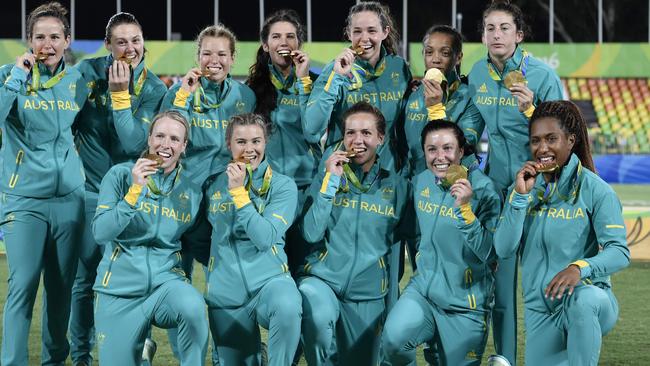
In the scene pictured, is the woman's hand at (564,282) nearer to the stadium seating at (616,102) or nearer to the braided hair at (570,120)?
the braided hair at (570,120)

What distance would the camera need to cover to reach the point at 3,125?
5.46 m

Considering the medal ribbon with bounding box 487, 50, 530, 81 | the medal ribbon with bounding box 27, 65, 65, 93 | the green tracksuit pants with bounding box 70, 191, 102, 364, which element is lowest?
the green tracksuit pants with bounding box 70, 191, 102, 364

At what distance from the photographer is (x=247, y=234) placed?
16.3ft

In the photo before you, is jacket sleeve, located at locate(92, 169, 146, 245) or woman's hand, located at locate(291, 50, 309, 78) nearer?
jacket sleeve, located at locate(92, 169, 146, 245)

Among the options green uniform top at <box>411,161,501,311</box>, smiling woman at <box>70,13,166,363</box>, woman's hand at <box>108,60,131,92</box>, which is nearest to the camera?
green uniform top at <box>411,161,501,311</box>

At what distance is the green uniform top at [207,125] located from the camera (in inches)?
217

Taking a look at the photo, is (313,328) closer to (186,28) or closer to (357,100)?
(357,100)

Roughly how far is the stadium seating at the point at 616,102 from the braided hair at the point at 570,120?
2208cm

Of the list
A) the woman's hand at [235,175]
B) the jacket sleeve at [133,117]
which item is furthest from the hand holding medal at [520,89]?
the jacket sleeve at [133,117]

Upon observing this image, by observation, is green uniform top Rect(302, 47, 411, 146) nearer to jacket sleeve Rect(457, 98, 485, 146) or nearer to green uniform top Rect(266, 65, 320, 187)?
green uniform top Rect(266, 65, 320, 187)

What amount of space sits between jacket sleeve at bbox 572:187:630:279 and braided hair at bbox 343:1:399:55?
4.99 ft

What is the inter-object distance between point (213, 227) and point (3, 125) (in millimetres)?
1265

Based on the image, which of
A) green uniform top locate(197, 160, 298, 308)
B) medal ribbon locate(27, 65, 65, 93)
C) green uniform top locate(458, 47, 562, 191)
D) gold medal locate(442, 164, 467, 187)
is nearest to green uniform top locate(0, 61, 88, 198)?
medal ribbon locate(27, 65, 65, 93)

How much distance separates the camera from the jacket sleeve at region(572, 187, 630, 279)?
4691mm
